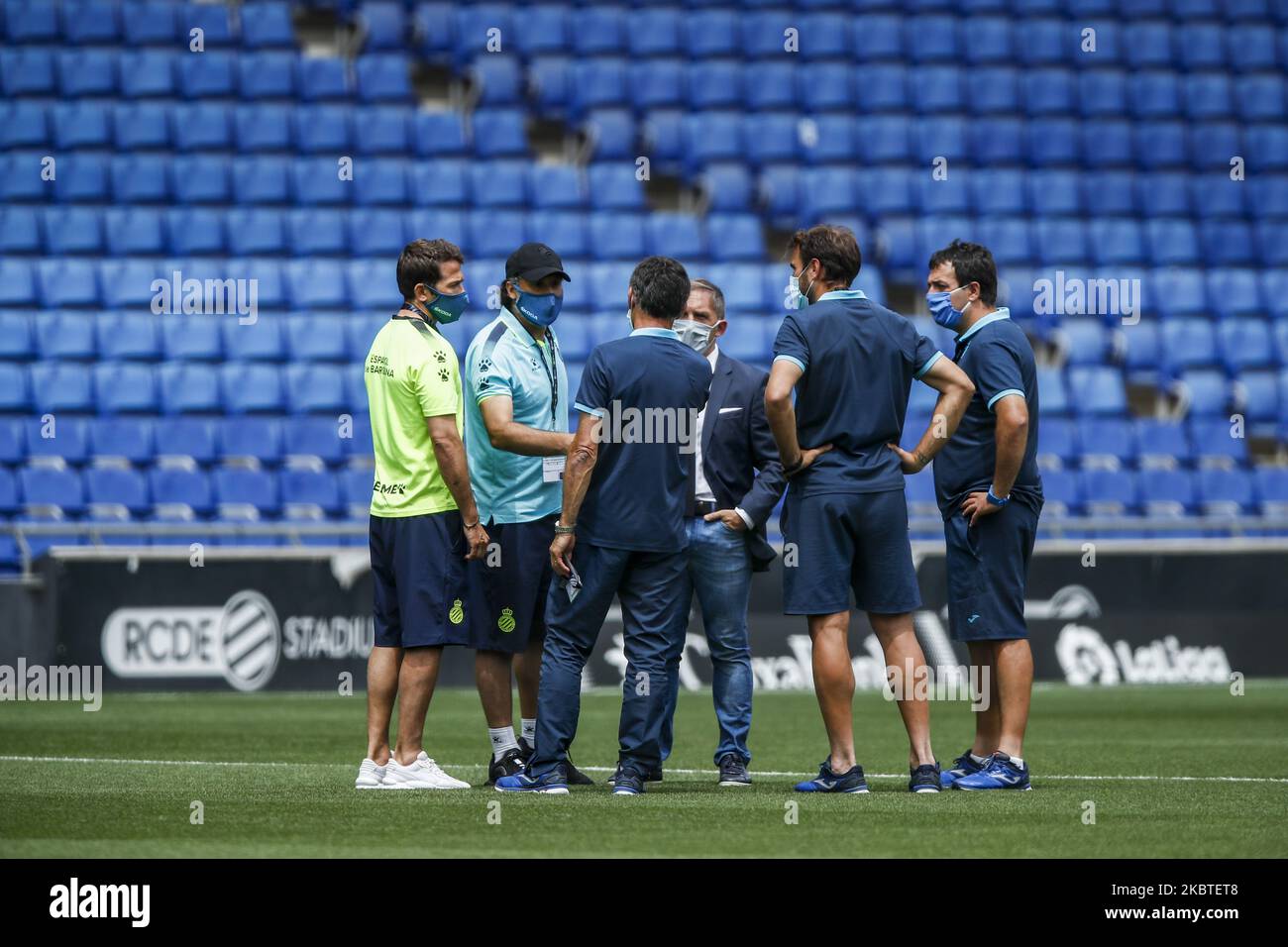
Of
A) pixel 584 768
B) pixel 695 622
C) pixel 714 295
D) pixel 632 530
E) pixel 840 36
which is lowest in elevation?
pixel 584 768

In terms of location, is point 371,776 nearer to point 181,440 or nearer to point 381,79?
point 181,440

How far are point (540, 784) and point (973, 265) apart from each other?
9.43 feet

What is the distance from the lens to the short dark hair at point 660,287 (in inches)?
289

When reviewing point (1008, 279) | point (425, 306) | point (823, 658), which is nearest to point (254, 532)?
point (425, 306)

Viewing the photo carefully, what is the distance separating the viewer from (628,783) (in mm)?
7285

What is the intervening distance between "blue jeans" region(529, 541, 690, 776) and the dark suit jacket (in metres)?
0.80

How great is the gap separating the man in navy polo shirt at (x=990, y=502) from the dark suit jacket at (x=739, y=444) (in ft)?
2.67

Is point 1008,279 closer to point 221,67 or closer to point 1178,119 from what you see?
point 1178,119

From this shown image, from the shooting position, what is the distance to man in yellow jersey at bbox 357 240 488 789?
7.51m

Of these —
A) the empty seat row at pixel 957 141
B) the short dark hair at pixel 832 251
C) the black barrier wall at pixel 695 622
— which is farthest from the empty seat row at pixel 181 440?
the short dark hair at pixel 832 251

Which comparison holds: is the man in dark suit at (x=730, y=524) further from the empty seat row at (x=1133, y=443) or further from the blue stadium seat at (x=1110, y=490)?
the empty seat row at (x=1133, y=443)

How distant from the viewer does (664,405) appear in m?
7.27

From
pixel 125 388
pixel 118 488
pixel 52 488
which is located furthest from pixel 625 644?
pixel 125 388
